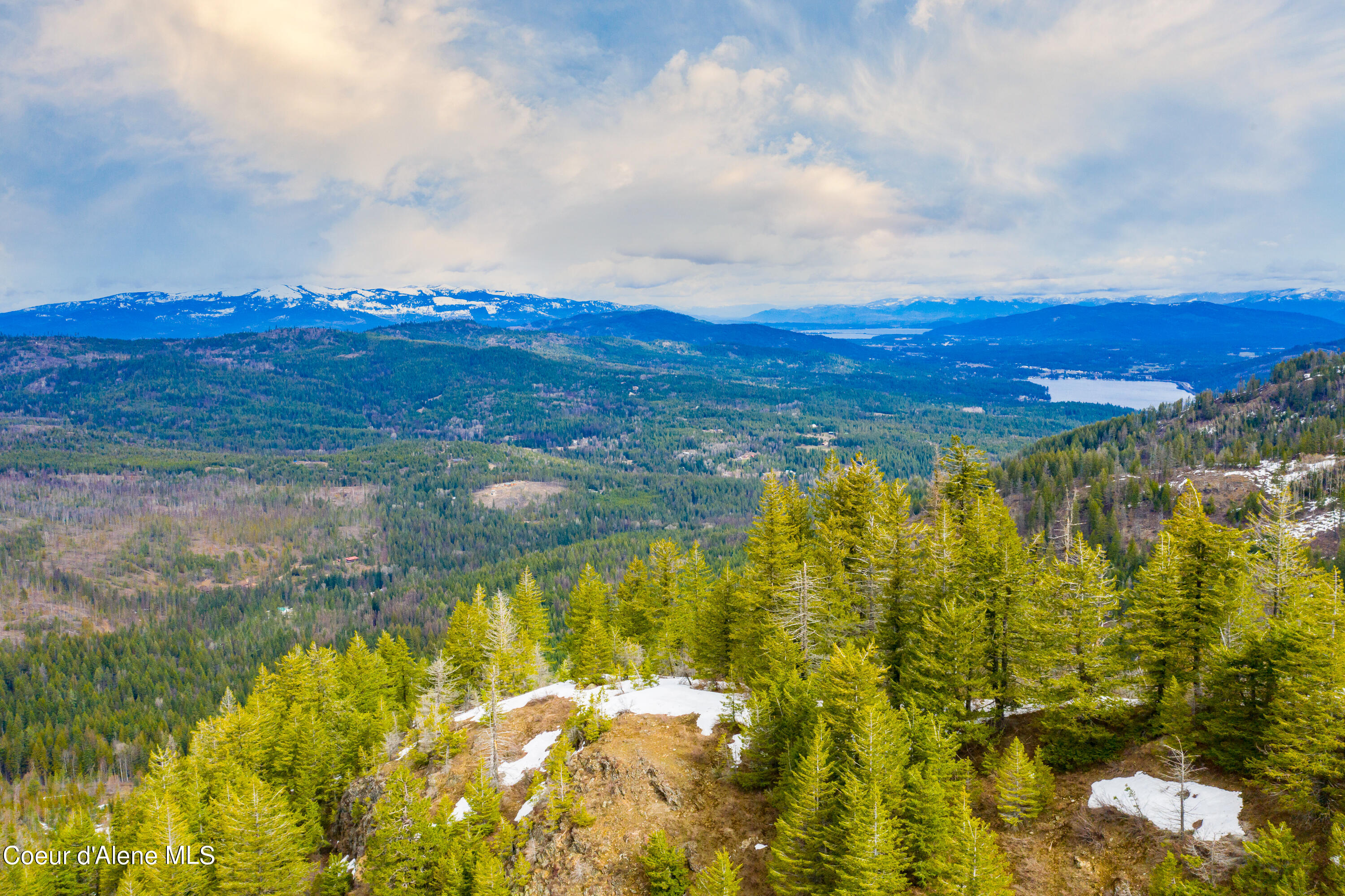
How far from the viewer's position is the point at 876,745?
27.1 meters

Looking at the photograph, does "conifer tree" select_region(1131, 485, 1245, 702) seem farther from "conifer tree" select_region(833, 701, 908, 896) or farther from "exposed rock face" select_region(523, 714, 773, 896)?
"exposed rock face" select_region(523, 714, 773, 896)

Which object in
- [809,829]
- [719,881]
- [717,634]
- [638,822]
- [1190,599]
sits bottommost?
[638,822]

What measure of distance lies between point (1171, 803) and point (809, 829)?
653 inches

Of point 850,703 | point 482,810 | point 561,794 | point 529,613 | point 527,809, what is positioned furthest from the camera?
point 529,613

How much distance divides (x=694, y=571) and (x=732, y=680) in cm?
1697

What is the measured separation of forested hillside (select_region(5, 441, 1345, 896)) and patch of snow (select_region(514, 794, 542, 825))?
0.15 metres

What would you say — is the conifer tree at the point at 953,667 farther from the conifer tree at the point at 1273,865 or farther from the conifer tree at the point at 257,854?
the conifer tree at the point at 257,854

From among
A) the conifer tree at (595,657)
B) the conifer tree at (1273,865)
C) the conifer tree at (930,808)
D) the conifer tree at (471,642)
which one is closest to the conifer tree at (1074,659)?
the conifer tree at (930,808)

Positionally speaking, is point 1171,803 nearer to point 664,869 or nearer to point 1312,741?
point 1312,741

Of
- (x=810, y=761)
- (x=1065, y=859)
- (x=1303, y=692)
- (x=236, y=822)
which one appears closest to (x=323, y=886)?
(x=236, y=822)

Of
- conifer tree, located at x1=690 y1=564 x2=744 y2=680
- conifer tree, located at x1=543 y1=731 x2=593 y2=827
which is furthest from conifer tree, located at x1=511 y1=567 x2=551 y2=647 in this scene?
conifer tree, located at x1=543 y1=731 x2=593 y2=827

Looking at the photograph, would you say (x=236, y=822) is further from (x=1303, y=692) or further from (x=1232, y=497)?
(x=1232, y=497)

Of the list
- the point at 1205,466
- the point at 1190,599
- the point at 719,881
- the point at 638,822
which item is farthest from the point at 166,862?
the point at 1205,466

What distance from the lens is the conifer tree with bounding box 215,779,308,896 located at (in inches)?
1502
